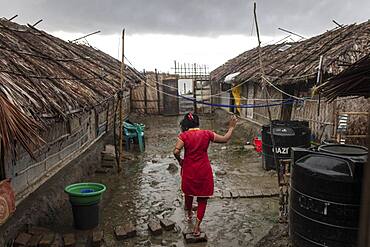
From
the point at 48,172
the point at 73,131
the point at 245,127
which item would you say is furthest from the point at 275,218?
the point at 245,127

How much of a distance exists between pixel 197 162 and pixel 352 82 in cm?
290

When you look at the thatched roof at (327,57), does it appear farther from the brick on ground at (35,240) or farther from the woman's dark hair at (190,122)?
the brick on ground at (35,240)

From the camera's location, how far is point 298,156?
450 centimetres

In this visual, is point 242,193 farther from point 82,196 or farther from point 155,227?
point 82,196

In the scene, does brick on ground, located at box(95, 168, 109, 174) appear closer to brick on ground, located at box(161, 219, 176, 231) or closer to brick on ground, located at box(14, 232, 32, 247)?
brick on ground, located at box(161, 219, 176, 231)

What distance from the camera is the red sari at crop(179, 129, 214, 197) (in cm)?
570

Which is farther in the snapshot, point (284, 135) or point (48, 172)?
point (284, 135)

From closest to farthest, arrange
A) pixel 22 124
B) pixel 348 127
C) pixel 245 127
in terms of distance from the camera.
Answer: pixel 22 124 → pixel 348 127 → pixel 245 127

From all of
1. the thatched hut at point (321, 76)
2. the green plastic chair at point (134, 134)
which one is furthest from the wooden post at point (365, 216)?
the green plastic chair at point (134, 134)

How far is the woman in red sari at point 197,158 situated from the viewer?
224 inches

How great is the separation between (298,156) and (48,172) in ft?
16.5

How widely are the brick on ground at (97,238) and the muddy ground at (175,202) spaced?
17 centimetres

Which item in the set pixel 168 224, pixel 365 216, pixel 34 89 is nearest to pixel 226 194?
pixel 168 224

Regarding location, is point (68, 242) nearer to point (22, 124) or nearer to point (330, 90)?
point (22, 124)
